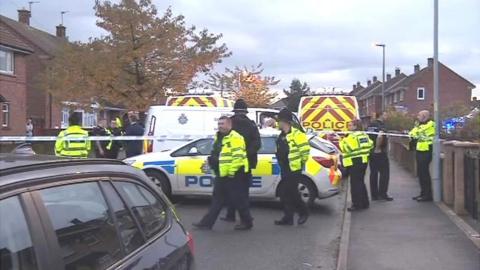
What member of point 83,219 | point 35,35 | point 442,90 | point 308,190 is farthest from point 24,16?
point 83,219

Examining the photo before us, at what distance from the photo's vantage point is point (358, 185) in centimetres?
1130

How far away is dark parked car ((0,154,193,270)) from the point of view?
2549 mm

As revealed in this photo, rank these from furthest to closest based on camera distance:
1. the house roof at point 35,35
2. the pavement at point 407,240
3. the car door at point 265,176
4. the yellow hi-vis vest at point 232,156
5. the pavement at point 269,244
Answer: the house roof at point 35,35, the car door at point 265,176, the yellow hi-vis vest at point 232,156, the pavement at point 269,244, the pavement at point 407,240

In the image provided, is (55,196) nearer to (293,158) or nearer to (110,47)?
(293,158)

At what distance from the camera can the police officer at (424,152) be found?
39.6 feet

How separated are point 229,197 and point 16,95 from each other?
28.7m

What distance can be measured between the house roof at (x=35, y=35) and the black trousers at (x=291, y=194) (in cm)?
3765

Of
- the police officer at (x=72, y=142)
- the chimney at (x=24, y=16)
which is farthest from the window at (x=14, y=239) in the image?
the chimney at (x=24, y=16)

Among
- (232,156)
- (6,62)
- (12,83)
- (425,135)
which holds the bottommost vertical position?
(232,156)

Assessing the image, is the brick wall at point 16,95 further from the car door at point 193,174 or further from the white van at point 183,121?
the car door at point 193,174

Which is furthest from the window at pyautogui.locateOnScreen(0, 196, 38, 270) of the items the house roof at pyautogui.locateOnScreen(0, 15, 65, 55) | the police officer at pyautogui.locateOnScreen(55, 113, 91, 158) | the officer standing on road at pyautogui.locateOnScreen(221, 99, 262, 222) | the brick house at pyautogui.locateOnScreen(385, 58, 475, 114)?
the brick house at pyautogui.locateOnScreen(385, 58, 475, 114)

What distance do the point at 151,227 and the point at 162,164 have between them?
325 inches

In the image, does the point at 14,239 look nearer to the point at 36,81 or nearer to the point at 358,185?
the point at 358,185

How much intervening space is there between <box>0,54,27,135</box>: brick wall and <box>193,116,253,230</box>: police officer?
88.8ft
